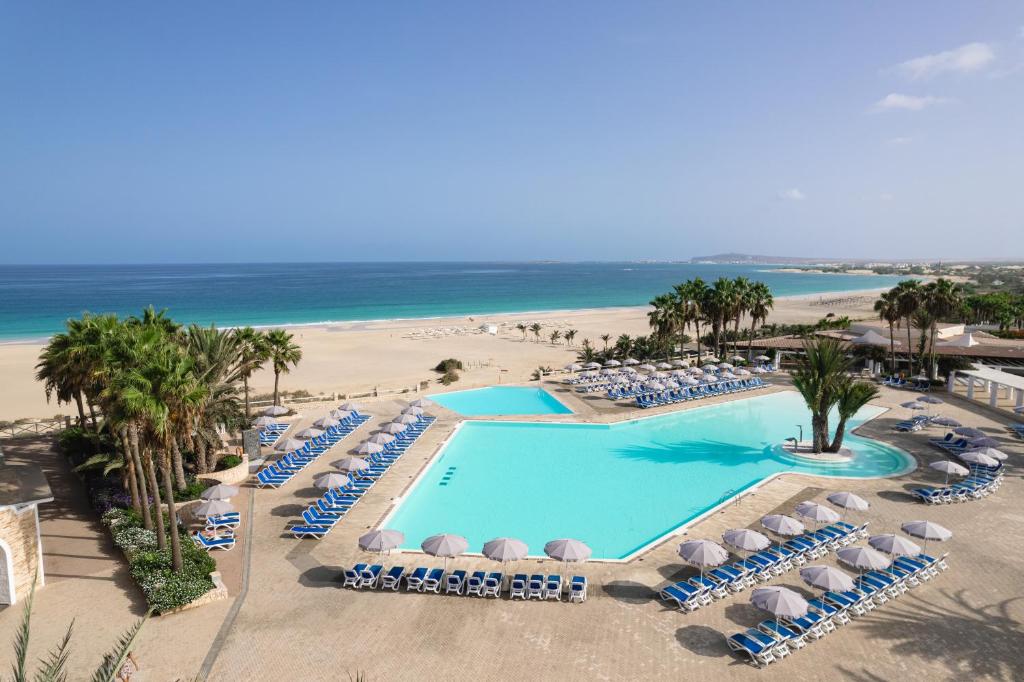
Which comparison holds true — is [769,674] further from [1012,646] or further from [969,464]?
[969,464]

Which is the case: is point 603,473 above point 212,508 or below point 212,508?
below

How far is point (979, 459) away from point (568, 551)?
49.1 feet

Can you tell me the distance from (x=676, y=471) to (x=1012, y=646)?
11.2 meters

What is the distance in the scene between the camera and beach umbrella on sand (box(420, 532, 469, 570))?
1320 cm

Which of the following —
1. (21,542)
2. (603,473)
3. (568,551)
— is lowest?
(603,473)

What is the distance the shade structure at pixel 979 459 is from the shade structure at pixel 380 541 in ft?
60.0

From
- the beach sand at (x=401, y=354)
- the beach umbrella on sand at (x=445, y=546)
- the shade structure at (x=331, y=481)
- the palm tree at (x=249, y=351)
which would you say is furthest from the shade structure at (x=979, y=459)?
the palm tree at (x=249, y=351)

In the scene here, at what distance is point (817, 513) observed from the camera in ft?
49.5

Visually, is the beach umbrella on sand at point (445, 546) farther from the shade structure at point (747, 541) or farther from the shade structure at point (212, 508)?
the shade structure at point (212, 508)

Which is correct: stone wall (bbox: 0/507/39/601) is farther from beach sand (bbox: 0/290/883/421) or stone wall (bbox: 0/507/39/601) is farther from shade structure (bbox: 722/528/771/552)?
beach sand (bbox: 0/290/883/421)

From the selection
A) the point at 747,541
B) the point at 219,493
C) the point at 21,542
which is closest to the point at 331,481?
the point at 219,493

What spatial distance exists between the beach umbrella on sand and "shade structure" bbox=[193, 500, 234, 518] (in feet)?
20.5

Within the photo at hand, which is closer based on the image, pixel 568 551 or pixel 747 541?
pixel 568 551

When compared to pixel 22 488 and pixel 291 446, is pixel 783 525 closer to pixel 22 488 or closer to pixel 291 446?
pixel 291 446
